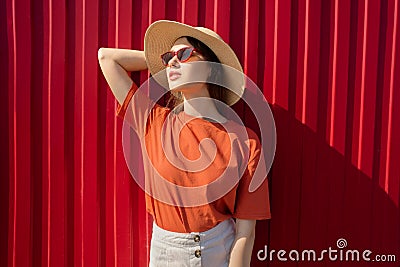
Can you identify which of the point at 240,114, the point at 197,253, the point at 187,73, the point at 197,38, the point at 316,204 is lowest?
the point at 197,253

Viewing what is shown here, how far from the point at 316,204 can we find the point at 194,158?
25.4 inches

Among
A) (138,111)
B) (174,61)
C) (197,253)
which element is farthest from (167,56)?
(197,253)

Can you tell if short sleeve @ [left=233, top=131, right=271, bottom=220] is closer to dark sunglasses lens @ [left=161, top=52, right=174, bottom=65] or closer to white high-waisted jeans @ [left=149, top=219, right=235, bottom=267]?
white high-waisted jeans @ [left=149, top=219, right=235, bottom=267]

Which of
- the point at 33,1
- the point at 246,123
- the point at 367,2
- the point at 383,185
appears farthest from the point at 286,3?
the point at 33,1

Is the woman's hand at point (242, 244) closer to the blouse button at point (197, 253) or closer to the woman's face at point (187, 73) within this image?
the blouse button at point (197, 253)

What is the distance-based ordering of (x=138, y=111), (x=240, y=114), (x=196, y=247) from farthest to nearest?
1. (x=240, y=114)
2. (x=138, y=111)
3. (x=196, y=247)

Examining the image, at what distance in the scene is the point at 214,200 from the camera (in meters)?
1.68

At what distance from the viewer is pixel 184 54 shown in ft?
5.49

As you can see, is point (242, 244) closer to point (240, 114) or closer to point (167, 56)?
point (240, 114)

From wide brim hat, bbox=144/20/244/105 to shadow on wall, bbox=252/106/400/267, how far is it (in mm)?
244

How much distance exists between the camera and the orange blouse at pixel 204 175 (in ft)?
5.48

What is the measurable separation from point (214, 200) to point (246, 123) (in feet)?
1.47

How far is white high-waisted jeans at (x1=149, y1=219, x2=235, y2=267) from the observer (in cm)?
167

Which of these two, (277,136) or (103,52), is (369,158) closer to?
(277,136)
